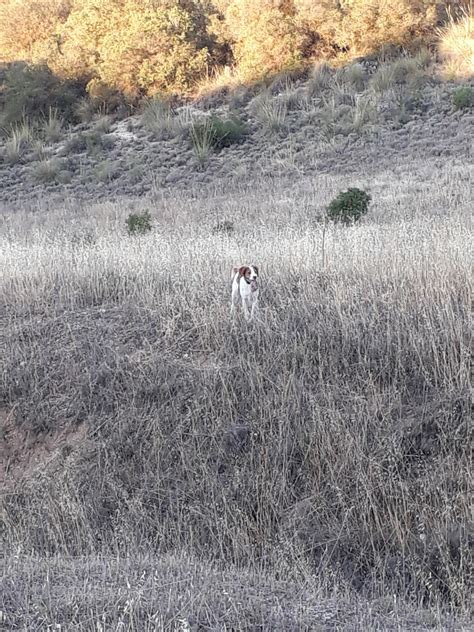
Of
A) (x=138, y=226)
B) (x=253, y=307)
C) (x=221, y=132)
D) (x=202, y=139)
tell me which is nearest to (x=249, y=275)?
(x=253, y=307)

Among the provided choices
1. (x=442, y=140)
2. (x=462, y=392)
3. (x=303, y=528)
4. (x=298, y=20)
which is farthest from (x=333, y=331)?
(x=298, y=20)

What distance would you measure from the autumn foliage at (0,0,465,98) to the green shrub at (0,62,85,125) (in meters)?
0.64

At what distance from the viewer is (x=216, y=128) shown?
1973 centimetres

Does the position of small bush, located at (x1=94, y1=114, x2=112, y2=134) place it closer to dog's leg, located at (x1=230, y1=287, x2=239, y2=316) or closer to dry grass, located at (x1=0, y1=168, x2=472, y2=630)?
dry grass, located at (x1=0, y1=168, x2=472, y2=630)

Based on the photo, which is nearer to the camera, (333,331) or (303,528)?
(303,528)

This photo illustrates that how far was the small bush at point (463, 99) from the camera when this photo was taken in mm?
18250

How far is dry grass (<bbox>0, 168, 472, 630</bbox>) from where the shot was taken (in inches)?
143

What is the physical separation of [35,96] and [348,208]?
17.4m

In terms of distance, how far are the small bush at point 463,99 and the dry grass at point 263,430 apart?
1298 cm

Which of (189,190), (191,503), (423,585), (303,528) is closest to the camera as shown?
(423,585)

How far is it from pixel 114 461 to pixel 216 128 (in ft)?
53.1

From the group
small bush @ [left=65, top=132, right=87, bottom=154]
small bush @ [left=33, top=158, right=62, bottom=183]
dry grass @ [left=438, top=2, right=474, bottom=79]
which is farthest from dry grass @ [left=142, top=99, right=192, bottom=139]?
dry grass @ [left=438, top=2, right=474, bottom=79]

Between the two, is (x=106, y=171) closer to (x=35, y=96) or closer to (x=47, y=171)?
(x=47, y=171)

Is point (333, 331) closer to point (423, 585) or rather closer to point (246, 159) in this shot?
point (423, 585)
